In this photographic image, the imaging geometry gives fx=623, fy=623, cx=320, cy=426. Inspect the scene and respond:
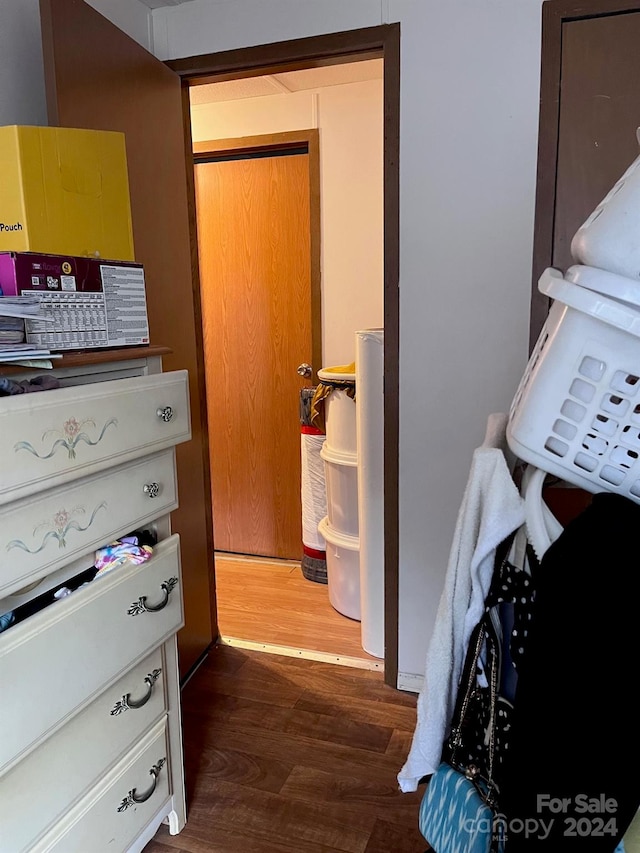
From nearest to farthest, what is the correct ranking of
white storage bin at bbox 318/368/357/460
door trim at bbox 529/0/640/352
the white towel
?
the white towel → door trim at bbox 529/0/640/352 → white storage bin at bbox 318/368/357/460

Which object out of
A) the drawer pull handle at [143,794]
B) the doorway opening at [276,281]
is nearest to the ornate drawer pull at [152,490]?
the drawer pull handle at [143,794]

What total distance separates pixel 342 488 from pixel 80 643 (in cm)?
144

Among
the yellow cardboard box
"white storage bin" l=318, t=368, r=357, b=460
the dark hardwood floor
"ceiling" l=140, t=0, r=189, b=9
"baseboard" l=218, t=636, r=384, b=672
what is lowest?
the dark hardwood floor

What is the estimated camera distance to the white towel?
0.77 meters

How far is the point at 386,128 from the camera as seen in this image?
69.6 inches

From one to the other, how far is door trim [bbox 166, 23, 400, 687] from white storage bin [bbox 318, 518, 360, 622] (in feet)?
1.29

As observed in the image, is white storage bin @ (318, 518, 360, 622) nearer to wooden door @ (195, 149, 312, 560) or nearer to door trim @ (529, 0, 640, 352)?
wooden door @ (195, 149, 312, 560)

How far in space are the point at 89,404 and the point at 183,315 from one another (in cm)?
103

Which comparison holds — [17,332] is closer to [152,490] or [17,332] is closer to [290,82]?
[152,490]

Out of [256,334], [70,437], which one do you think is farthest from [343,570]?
[70,437]

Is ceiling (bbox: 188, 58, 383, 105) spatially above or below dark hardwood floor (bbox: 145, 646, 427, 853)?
above

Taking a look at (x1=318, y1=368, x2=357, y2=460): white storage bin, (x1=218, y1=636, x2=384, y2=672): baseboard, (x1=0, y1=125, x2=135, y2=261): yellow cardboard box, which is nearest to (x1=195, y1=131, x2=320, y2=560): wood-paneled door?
(x1=318, y1=368, x2=357, y2=460): white storage bin

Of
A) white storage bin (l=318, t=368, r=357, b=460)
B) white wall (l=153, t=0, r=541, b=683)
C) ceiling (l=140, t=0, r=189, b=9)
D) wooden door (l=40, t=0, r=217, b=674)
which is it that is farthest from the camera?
white storage bin (l=318, t=368, r=357, b=460)

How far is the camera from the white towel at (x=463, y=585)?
2.52ft
